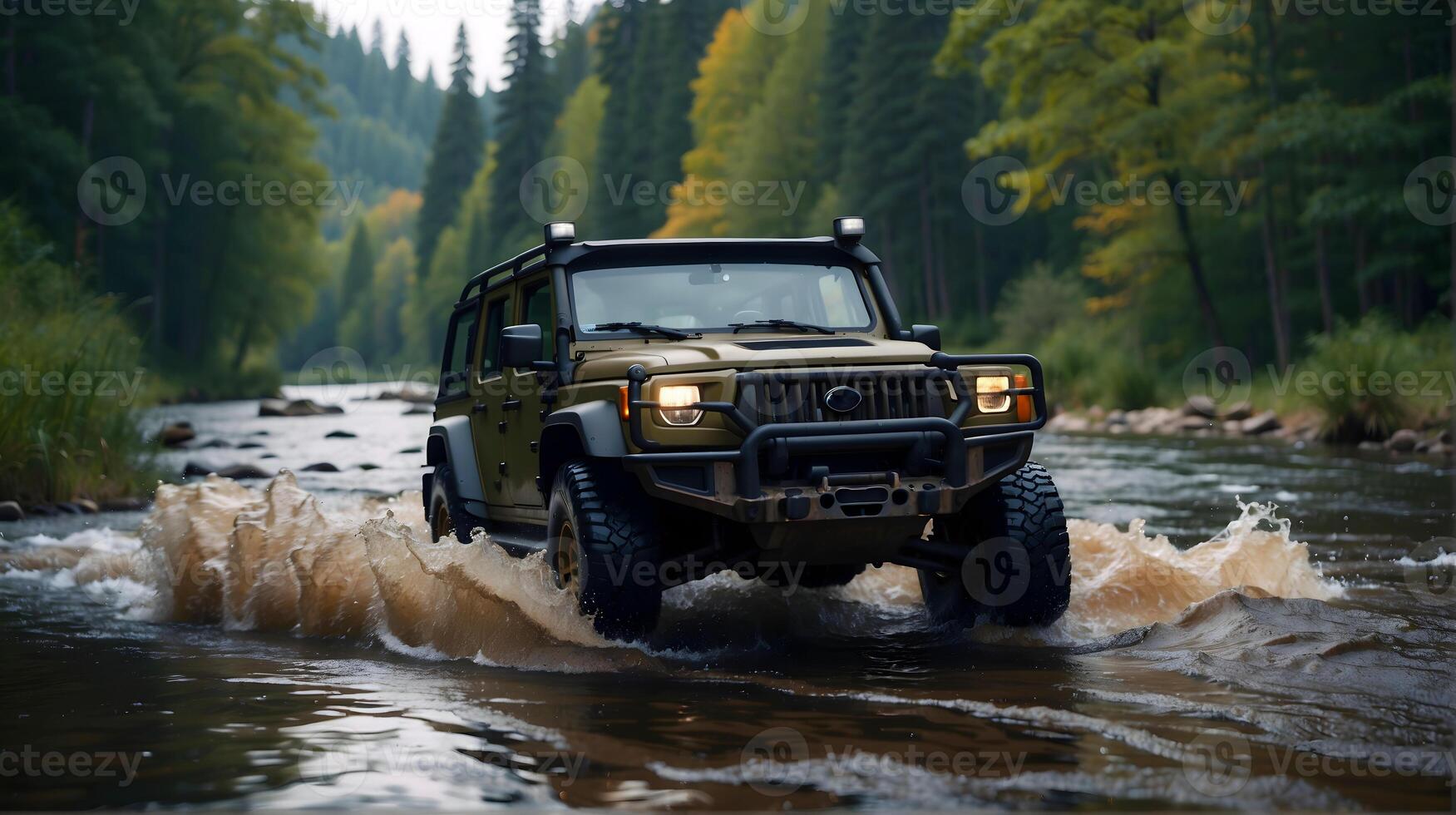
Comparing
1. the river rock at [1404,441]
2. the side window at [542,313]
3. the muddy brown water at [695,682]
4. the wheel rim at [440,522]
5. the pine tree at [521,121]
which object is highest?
the pine tree at [521,121]

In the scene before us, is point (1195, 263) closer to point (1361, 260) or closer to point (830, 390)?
point (1361, 260)

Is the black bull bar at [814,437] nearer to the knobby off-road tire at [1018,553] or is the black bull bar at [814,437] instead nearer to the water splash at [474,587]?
the knobby off-road tire at [1018,553]

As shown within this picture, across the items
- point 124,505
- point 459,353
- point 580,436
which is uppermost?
point 459,353

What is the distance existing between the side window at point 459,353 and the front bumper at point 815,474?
9.91 ft

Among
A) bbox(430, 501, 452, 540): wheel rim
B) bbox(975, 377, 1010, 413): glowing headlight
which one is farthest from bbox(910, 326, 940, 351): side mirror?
bbox(430, 501, 452, 540): wheel rim

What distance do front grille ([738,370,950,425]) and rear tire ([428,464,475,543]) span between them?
276 cm

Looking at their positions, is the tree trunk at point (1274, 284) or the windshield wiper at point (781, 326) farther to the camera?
the tree trunk at point (1274, 284)

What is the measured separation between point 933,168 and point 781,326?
4620 centimetres

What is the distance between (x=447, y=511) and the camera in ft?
27.9

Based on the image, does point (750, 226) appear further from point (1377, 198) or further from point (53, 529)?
point (53, 529)

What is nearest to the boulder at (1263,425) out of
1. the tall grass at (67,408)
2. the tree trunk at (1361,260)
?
the tree trunk at (1361,260)

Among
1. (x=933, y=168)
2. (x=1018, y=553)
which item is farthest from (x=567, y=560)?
(x=933, y=168)

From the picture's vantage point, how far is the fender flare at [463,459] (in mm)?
8195

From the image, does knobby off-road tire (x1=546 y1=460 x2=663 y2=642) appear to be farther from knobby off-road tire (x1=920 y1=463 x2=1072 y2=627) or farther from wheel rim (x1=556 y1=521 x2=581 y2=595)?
knobby off-road tire (x1=920 y1=463 x2=1072 y2=627)
